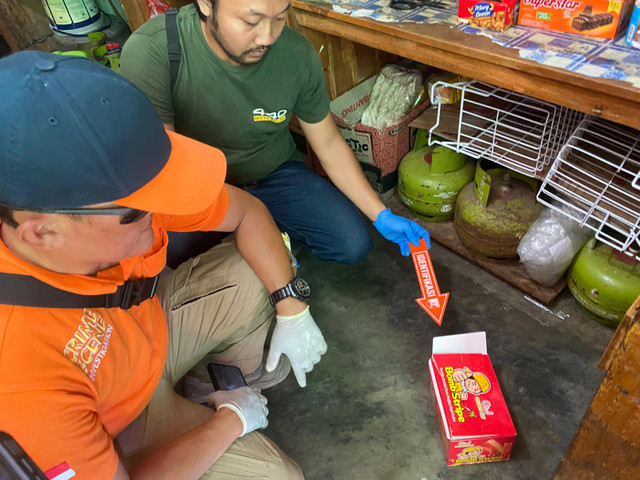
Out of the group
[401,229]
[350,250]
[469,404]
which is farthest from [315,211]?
[469,404]

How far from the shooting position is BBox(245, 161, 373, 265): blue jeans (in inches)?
63.8

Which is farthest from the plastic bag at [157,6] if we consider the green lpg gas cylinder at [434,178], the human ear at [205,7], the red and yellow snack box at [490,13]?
the red and yellow snack box at [490,13]

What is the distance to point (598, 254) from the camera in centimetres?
139

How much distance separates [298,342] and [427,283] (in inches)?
17.1

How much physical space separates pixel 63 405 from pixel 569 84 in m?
1.18

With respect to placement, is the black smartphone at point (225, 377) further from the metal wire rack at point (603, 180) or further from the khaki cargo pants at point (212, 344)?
the metal wire rack at point (603, 180)

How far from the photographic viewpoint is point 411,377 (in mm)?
1426

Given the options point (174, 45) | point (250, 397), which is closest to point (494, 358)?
point (250, 397)

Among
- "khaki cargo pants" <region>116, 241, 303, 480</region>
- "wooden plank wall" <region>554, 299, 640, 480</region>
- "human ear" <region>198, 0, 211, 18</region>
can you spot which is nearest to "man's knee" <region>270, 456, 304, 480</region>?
"khaki cargo pants" <region>116, 241, 303, 480</region>

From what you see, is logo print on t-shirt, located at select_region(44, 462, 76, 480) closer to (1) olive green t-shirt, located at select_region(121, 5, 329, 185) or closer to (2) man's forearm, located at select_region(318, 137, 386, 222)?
(1) olive green t-shirt, located at select_region(121, 5, 329, 185)

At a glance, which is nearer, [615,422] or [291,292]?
[615,422]

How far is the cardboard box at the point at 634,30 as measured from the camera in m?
1.00

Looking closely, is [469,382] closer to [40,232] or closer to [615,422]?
[615,422]

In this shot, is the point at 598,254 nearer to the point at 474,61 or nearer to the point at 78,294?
the point at 474,61
